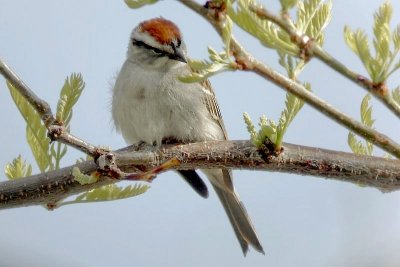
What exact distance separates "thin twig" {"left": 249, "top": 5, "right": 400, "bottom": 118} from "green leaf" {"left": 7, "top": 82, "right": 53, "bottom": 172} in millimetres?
803

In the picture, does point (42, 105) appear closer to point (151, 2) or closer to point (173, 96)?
point (151, 2)

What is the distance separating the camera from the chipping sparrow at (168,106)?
3.37m

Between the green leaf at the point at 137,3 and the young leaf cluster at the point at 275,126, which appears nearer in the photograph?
the green leaf at the point at 137,3

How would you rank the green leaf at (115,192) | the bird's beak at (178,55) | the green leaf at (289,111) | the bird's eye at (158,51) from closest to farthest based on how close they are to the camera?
the green leaf at (289,111) < the green leaf at (115,192) < the bird's beak at (178,55) < the bird's eye at (158,51)

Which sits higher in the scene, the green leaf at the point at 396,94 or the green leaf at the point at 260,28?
the green leaf at the point at 260,28

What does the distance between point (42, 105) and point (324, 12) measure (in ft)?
2.59

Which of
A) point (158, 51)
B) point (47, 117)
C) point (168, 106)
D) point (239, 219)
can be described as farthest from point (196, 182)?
point (47, 117)

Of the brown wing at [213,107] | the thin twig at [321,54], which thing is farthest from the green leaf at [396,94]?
the brown wing at [213,107]

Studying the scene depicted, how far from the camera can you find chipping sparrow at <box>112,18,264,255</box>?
3.37 metres

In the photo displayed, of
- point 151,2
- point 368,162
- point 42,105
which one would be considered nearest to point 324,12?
point 151,2

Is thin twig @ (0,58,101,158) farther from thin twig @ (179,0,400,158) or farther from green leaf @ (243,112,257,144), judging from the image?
thin twig @ (179,0,400,158)

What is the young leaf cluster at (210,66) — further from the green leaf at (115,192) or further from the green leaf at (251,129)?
the green leaf at (115,192)

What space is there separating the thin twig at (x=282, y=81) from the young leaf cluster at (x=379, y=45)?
12 centimetres

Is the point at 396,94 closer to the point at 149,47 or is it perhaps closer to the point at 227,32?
the point at 227,32
